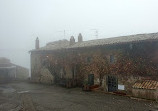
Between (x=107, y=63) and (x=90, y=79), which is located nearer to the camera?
(x=107, y=63)

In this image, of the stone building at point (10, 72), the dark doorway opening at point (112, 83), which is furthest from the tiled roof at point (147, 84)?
the stone building at point (10, 72)

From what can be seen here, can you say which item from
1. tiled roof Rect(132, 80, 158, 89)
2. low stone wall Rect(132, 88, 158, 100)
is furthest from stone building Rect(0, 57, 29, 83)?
tiled roof Rect(132, 80, 158, 89)

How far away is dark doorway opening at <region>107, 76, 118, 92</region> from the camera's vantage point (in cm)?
2159

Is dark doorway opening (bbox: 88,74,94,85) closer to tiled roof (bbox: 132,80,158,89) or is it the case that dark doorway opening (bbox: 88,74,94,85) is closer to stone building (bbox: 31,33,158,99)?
stone building (bbox: 31,33,158,99)

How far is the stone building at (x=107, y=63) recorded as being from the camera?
18828mm

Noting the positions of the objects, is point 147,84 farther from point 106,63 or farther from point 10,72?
point 10,72

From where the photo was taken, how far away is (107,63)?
22.2 metres

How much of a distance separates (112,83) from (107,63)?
2578 millimetres

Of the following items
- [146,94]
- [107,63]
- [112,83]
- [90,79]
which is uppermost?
[107,63]

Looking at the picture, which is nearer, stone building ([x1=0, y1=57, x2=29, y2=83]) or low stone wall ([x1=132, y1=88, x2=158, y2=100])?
low stone wall ([x1=132, y1=88, x2=158, y2=100])

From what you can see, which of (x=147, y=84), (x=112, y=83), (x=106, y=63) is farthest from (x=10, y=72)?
(x=147, y=84)

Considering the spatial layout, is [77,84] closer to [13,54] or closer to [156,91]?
[156,91]

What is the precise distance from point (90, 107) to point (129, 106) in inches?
133

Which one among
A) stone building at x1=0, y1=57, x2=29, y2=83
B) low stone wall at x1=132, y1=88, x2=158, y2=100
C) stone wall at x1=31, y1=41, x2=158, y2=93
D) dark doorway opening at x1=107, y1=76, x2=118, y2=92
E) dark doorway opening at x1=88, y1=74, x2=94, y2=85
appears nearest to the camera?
low stone wall at x1=132, y1=88, x2=158, y2=100
